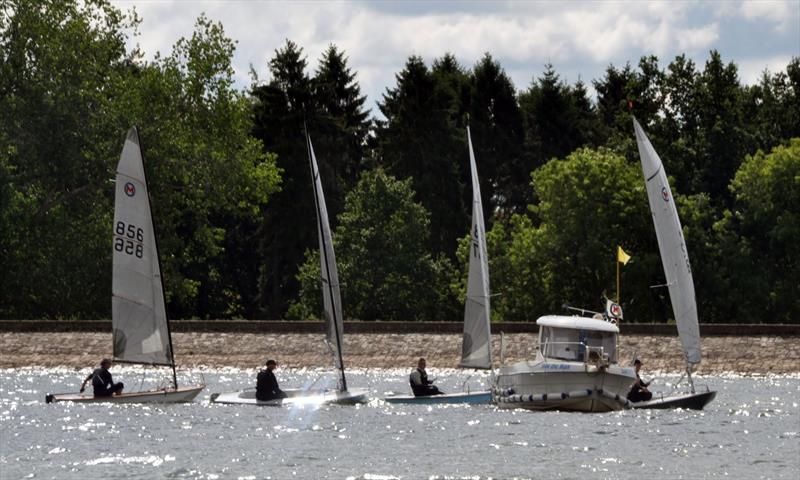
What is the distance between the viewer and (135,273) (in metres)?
48.5

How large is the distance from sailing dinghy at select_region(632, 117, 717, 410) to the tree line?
112 ft

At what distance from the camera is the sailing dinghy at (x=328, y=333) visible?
157 feet

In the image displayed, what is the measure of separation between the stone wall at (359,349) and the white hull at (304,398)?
1801cm

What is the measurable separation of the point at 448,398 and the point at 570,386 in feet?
14.8

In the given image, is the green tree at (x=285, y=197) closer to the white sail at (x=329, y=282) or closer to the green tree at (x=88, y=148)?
the green tree at (x=88, y=148)

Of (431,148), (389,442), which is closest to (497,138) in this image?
(431,148)

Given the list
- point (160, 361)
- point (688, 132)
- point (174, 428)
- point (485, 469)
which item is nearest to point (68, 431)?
point (174, 428)

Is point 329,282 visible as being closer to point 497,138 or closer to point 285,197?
point 285,197

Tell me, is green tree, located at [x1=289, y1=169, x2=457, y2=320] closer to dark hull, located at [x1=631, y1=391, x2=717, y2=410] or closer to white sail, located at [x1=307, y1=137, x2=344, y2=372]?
white sail, located at [x1=307, y1=137, x2=344, y2=372]

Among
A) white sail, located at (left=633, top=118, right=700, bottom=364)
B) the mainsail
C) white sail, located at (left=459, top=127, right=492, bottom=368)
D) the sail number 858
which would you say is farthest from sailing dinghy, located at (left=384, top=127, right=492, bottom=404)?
the sail number 858

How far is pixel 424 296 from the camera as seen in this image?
89312 mm

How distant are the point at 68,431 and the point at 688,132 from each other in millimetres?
61577

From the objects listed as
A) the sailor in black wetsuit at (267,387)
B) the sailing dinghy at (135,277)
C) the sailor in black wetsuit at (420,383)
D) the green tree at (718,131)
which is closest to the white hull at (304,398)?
the sailor in black wetsuit at (267,387)

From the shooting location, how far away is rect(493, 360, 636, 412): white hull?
149 ft
